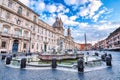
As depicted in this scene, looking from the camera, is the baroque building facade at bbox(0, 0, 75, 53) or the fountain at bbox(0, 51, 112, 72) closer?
the fountain at bbox(0, 51, 112, 72)

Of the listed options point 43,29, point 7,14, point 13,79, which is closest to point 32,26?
point 43,29

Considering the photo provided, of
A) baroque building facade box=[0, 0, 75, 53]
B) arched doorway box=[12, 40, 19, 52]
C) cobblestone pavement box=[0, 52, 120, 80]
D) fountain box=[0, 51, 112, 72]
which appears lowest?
cobblestone pavement box=[0, 52, 120, 80]

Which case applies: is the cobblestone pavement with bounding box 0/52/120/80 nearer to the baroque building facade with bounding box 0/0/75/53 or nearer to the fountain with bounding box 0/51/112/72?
the fountain with bounding box 0/51/112/72

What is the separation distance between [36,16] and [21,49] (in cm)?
→ 1532

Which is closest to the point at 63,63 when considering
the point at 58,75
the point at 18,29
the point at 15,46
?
the point at 58,75

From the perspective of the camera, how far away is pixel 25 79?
21.3 feet

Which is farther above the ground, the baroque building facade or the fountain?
the baroque building facade

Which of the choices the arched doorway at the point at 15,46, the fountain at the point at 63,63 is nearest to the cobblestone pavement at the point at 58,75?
the fountain at the point at 63,63

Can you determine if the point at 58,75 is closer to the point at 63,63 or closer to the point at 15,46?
the point at 63,63

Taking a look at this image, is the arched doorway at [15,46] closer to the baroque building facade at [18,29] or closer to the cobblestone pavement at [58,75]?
the baroque building facade at [18,29]

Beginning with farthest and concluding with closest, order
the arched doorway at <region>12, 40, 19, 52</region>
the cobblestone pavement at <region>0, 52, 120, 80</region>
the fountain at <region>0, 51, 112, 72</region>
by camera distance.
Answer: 1. the arched doorway at <region>12, 40, 19, 52</region>
2. the fountain at <region>0, 51, 112, 72</region>
3. the cobblestone pavement at <region>0, 52, 120, 80</region>

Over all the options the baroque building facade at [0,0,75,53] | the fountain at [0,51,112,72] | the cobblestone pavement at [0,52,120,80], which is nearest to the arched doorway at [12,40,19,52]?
the baroque building facade at [0,0,75,53]

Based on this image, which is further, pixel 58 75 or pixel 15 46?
pixel 15 46

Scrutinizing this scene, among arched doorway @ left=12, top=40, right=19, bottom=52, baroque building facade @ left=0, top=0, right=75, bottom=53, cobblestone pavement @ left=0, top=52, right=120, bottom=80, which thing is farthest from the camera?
arched doorway @ left=12, top=40, right=19, bottom=52
